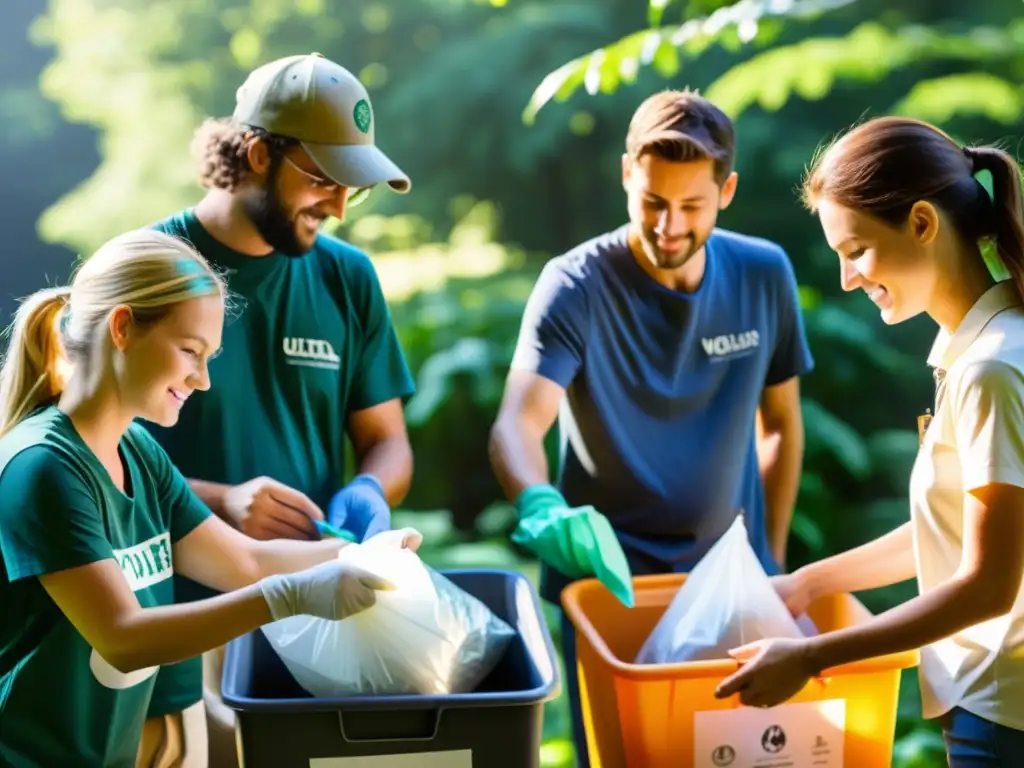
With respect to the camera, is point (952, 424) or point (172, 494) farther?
point (172, 494)

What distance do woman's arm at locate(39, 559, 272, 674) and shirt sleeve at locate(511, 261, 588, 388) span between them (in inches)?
32.2

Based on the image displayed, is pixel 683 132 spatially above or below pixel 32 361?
above

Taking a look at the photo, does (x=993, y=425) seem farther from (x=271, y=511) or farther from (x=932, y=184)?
(x=271, y=511)

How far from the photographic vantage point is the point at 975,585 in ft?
4.53

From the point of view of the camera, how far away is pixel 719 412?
216 centimetres

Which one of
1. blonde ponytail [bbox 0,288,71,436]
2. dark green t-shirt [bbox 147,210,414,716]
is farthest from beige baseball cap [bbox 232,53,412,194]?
blonde ponytail [bbox 0,288,71,436]

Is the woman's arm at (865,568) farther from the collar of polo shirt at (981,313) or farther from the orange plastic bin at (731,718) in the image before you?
the collar of polo shirt at (981,313)

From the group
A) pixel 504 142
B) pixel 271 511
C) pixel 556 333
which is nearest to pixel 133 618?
pixel 271 511

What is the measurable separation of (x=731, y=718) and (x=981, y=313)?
25.5 inches

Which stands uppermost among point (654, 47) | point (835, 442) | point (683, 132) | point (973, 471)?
point (654, 47)

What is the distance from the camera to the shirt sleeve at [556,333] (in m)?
2.06

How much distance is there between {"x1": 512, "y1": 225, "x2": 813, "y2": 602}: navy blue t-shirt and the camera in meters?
2.11

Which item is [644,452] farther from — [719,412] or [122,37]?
[122,37]

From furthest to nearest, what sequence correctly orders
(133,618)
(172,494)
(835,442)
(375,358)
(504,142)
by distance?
(504,142) < (835,442) < (375,358) < (172,494) < (133,618)
